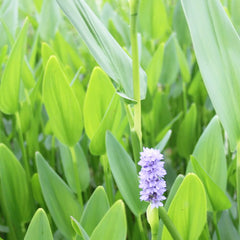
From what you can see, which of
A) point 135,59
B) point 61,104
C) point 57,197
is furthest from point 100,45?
point 57,197

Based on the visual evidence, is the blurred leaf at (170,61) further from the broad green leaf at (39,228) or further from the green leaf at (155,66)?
the broad green leaf at (39,228)

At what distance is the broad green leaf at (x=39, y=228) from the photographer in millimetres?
442

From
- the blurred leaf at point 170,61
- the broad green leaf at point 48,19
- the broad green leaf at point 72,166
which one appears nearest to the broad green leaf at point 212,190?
A: the broad green leaf at point 72,166

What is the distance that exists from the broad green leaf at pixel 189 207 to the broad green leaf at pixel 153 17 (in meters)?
0.57

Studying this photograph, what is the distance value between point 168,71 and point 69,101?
0.42 meters

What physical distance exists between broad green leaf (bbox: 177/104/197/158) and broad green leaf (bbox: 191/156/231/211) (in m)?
0.26

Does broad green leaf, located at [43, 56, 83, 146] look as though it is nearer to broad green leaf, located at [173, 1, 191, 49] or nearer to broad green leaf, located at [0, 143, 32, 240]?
broad green leaf, located at [0, 143, 32, 240]

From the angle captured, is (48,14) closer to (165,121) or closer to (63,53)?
(63,53)

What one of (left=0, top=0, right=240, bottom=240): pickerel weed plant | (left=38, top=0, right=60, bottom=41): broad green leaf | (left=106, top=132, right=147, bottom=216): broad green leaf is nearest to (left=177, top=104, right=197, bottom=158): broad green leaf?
(left=0, top=0, right=240, bottom=240): pickerel weed plant

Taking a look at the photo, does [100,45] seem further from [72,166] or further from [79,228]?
[72,166]

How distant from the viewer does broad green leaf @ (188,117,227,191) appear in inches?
22.9

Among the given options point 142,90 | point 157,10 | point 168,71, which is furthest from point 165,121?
point 142,90

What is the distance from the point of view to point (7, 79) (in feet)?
2.13

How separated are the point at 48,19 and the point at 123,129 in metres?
0.45
